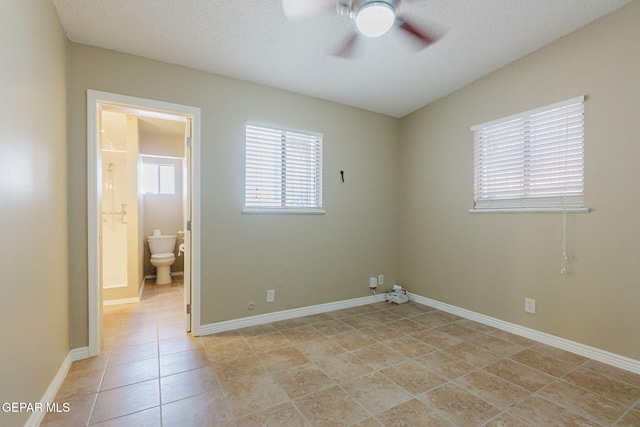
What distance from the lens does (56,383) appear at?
1793 millimetres

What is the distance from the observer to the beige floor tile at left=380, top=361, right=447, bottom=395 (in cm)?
183

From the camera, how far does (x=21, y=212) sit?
1395 millimetres

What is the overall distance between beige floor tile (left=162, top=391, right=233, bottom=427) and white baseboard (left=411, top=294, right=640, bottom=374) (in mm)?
2577

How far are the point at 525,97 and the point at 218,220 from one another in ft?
10.1

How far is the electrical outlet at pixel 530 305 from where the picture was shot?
99.1 inches

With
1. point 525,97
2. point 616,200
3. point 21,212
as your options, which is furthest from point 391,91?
point 21,212

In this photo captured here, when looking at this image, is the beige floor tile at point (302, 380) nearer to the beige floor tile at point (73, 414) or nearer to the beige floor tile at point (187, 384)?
the beige floor tile at point (187, 384)

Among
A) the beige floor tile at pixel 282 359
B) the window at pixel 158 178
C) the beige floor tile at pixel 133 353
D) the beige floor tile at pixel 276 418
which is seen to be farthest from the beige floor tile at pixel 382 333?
the window at pixel 158 178

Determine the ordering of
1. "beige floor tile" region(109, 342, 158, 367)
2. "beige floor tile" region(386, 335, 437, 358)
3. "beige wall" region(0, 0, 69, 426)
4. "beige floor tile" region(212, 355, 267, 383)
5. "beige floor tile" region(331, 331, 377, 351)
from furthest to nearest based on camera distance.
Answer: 1. "beige floor tile" region(331, 331, 377, 351)
2. "beige floor tile" region(386, 335, 437, 358)
3. "beige floor tile" region(109, 342, 158, 367)
4. "beige floor tile" region(212, 355, 267, 383)
5. "beige wall" region(0, 0, 69, 426)

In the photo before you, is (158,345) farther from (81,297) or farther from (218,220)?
(218,220)

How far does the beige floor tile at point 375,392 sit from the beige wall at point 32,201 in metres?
1.70

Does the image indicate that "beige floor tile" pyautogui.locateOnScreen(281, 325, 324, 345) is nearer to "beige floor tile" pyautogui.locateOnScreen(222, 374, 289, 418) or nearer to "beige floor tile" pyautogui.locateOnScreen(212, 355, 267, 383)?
"beige floor tile" pyautogui.locateOnScreen(212, 355, 267, 383)

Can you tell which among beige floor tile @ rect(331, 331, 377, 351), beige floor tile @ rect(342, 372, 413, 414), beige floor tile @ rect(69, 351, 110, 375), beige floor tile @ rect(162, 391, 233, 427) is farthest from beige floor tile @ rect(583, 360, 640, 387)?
beige floor tile @ rect(69, 351, 110, 375)

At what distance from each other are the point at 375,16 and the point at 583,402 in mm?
2581
